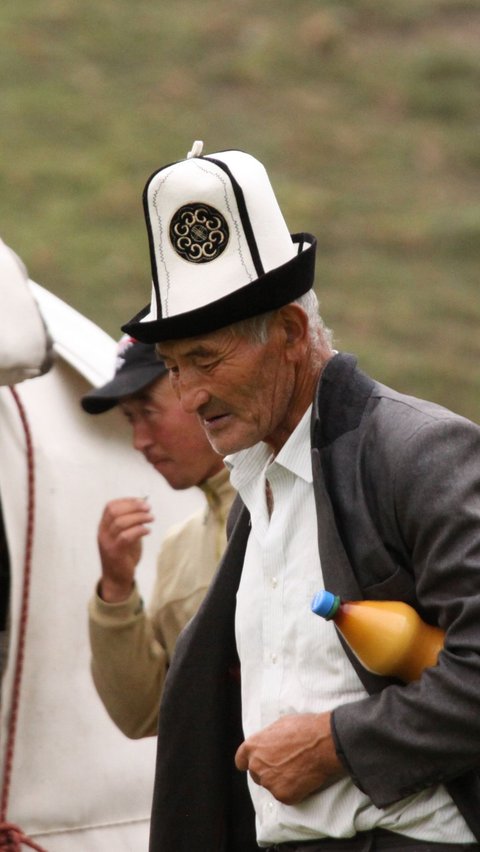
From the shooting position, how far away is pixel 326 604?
238 centimetres

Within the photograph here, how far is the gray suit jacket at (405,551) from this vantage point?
7.68ft

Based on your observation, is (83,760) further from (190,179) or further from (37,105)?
(37,105)

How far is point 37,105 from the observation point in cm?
973

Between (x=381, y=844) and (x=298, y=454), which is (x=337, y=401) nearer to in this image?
(x=298, y=454)

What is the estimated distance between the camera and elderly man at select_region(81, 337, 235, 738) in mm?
3539

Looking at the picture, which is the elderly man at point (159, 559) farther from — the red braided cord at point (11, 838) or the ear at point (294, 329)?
the ear at point (294, 329)

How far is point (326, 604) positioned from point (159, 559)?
1.35 m

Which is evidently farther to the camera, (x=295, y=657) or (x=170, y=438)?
(x=170, y=438)

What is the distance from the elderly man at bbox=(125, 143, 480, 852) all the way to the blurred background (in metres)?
4.74

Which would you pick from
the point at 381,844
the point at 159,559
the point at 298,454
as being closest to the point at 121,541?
the point at 159,559

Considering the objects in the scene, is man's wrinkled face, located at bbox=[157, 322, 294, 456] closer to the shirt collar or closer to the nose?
the shirt collar

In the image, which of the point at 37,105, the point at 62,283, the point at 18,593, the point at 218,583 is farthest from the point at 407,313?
the point at 218,583

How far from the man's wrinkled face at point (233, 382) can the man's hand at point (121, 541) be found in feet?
3.05

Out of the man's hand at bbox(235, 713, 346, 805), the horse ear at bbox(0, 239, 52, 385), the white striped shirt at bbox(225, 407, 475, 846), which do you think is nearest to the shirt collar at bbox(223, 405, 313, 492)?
the white striped shirt at bbox(225, 407, 475, 846)
